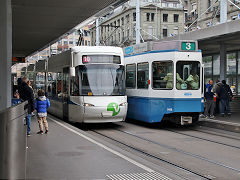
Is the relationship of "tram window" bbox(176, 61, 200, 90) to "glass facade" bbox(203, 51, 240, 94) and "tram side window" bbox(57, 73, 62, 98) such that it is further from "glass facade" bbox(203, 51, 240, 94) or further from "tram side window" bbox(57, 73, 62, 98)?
"glass facade" bbox(203, 51, 240, 94)

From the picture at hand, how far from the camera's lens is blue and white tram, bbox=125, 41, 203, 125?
44.8ft

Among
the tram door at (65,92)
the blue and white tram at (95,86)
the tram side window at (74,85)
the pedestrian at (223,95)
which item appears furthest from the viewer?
the pedestrian at (223,95)

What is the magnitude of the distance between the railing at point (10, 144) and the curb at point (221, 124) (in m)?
10.5

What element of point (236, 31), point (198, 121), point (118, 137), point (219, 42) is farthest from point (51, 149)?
point (219, 42)

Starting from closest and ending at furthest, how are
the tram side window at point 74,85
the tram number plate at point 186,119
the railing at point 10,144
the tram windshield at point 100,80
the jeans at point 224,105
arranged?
1. the railing at point 10,144
2. the tram windshield at point 100,80
3. the tram side window at point 74,85
4. the tram number plate at point 186,119
5. the jeans at point 224,105

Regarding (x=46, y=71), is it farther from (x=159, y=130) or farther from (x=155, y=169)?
(x=155, y=169)

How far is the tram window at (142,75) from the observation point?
47.4 feet

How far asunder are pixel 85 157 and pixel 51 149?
4.18ft

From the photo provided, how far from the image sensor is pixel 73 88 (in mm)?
14109

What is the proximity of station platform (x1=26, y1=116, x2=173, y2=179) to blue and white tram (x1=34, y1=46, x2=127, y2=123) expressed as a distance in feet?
9.24

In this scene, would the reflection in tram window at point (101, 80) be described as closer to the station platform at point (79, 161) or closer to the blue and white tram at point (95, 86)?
the blue and white tram at point (95, 86)

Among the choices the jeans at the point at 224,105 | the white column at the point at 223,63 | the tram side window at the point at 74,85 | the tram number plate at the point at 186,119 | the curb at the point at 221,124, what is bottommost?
the curb at the point at 221,124

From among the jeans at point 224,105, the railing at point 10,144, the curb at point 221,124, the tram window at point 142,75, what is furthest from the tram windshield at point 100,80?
the railing at point 10,144

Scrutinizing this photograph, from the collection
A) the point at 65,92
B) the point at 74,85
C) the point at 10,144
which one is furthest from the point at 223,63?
the point at 10,144
